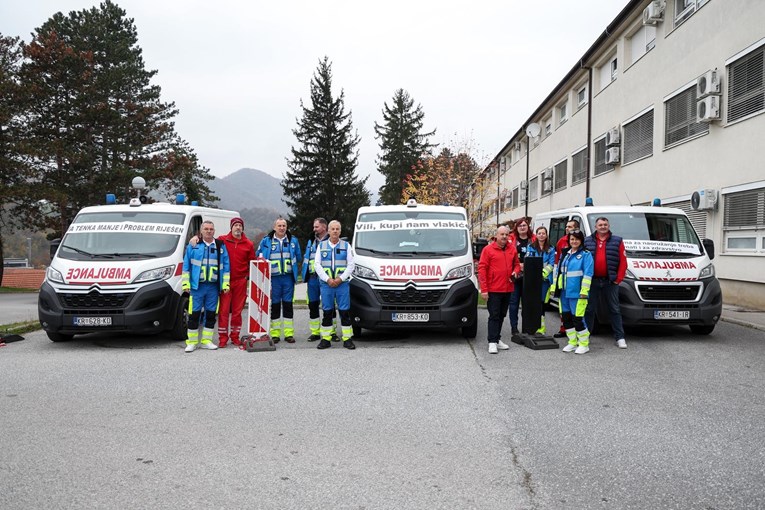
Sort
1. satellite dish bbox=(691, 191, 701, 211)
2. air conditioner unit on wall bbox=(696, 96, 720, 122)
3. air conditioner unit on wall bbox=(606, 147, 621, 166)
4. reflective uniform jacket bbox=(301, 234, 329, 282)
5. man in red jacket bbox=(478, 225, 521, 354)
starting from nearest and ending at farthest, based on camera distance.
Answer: man in red jacket bbox=(478, 225, 521, 354) → reflective uniform jacket bbox=(301, 234, 329, 282) → air conditioner unit on wall bbox=(696, 96, 720, 122) → satellite dish bbox=(691, 191, 701, 211) → air conditioner unit on wall bbox=(606, 147, 621, 166)

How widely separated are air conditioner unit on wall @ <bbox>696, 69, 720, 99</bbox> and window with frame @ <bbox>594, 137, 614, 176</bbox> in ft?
26.2

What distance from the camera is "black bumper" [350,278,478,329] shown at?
8922 millimetres

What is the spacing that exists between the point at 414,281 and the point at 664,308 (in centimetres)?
373

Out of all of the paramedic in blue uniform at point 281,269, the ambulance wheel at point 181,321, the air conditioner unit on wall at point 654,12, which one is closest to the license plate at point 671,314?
the paramedic in blue uniform at point 281,269

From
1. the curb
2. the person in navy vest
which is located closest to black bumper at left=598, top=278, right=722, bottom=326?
the person in navy vest

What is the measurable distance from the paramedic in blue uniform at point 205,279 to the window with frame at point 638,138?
1566 cm

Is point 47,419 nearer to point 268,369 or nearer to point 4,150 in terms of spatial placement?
point 268,369

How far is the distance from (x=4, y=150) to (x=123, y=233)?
73.1 ft

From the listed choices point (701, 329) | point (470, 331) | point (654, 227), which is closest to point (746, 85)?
point (654, 227)

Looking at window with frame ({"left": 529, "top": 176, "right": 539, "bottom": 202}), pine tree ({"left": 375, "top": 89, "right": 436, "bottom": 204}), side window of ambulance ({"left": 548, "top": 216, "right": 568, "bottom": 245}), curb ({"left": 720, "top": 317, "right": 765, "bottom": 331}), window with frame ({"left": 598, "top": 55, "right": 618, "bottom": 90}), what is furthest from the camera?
pine tree ({"left": 375, "top": 89, "right": 436, "bottom": 204})

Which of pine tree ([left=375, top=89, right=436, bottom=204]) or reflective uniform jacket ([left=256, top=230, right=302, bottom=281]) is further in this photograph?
pine tree ([left=375, top=89, right=436, bottom=204])

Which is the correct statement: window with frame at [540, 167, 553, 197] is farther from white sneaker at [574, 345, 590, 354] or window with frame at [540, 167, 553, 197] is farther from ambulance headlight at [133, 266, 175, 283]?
ambulance headlight at [133, 266, 175, 283]

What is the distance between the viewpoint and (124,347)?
30.0 feet

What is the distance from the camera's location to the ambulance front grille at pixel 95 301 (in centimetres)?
877
